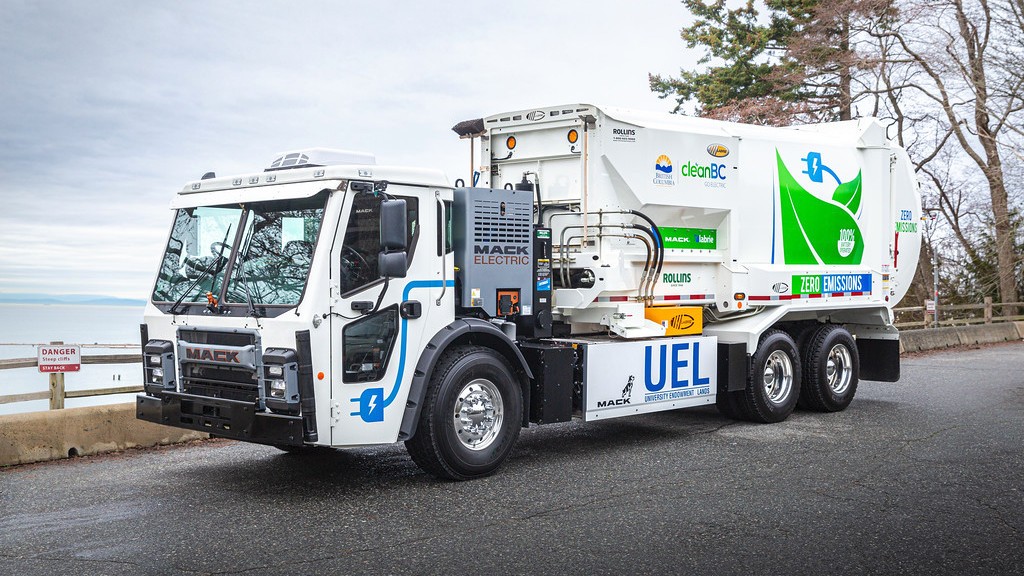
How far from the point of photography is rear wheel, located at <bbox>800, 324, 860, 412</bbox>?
11602 millimetres

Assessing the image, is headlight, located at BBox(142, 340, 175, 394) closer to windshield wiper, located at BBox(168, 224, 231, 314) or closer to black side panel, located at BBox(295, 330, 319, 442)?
windshield wiper, located at BBox(168, 224, 231, 314)

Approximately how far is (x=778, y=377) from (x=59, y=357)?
25.2ft

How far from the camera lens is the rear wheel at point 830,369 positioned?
1160 cm

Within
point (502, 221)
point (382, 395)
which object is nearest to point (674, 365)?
point (502, 221)

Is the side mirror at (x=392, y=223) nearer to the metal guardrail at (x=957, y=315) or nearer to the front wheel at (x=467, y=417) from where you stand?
the front wheel at (x=467, y=417)

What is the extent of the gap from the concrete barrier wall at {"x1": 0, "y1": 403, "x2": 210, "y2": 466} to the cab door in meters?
3.26

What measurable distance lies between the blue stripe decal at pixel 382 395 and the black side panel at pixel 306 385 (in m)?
0.38

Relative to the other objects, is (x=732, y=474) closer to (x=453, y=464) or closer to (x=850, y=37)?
(x=453, y=464)

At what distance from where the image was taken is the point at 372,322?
7.24 metres

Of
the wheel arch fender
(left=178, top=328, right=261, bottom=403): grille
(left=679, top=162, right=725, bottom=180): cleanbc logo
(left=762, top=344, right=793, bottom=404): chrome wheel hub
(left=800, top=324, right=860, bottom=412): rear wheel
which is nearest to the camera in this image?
(left=178, top=328, right=261, bottom=403): grille

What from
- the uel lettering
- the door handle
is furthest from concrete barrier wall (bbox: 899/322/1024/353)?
the door handle

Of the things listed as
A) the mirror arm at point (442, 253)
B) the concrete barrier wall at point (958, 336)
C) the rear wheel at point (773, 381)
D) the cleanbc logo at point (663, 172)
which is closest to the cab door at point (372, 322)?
the mirror arm at point (442, 253)

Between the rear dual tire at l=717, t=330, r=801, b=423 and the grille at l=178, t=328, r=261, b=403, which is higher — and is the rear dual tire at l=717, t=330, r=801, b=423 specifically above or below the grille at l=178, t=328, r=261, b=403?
below

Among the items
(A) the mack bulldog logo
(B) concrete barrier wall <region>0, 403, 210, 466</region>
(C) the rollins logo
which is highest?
(C) the rollins logo
